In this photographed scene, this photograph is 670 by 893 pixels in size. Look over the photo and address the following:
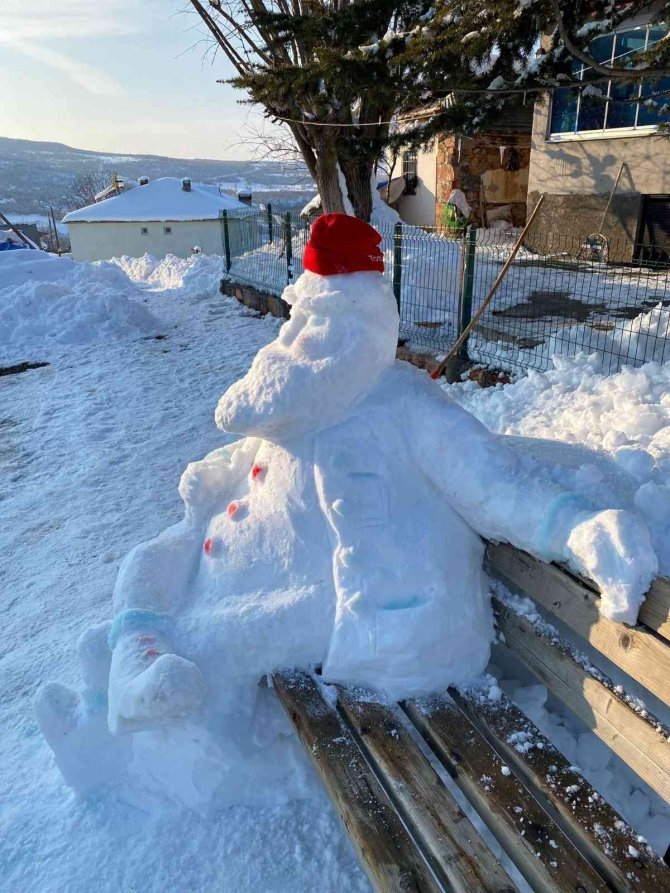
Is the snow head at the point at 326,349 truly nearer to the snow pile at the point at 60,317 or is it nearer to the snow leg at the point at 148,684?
the snow leg at the point at 148,684

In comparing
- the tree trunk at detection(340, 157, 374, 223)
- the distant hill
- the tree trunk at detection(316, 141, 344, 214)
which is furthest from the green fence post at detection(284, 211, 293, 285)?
the distant hill

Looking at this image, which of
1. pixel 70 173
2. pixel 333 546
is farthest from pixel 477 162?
pixel 70 173

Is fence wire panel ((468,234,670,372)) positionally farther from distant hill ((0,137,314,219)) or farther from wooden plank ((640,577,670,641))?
distant hill ((0,137,314,219))

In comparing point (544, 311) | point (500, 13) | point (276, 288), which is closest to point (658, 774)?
point (500, 13)

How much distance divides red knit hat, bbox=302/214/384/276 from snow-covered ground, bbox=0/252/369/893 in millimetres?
1712

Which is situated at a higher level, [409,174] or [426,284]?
[409,174]

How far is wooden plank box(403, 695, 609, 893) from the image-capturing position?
4.77 feet

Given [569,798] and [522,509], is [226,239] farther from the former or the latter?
[569,798]

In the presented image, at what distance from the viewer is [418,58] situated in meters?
5.37

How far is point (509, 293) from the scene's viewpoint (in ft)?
27.8

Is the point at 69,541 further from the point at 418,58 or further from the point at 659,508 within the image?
the point at 418,58

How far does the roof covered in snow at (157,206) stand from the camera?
36.0 m

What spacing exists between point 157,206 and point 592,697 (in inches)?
1563

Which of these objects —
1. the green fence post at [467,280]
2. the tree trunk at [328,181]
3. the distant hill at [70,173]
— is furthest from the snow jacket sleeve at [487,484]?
the distant hill at [70,173]
